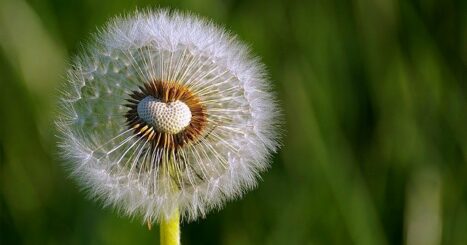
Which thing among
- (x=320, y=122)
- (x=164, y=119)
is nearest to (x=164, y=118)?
(x=164, y=119)

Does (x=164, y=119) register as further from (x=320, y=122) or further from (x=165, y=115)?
(x=320, y=122)

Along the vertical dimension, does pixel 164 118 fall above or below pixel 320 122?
below

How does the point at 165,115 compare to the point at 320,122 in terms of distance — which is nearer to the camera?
the point at 165,115

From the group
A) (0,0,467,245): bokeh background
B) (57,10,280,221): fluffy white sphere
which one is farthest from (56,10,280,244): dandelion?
(0,0,467,245): bokeh background

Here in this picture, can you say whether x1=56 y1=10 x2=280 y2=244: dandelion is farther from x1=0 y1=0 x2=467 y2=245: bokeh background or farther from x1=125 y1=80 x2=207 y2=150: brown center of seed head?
x1=0 y1=0 x2=467 y2=245: bokeh background

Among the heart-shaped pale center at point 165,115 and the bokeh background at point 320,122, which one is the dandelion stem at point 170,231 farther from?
the bokeh background at point 320,122

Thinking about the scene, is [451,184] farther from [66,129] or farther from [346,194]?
[66,129]

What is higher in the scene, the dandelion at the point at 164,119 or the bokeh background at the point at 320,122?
the bokeh background at the point at 320,122

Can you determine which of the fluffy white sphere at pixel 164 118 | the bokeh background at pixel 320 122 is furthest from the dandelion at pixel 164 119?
the bokeh background at pixel 320 122
